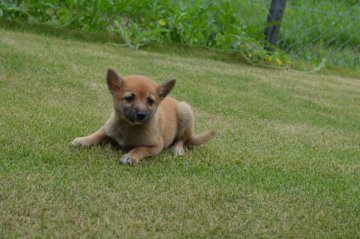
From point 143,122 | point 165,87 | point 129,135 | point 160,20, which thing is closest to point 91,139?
point 129,135

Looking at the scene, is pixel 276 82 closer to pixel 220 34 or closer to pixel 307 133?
pixel 220 34

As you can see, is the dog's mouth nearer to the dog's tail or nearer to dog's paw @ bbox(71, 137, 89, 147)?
dog's paw @ bbox(71, 137, 89, 147)

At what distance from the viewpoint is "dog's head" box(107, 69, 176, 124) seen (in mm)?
3523

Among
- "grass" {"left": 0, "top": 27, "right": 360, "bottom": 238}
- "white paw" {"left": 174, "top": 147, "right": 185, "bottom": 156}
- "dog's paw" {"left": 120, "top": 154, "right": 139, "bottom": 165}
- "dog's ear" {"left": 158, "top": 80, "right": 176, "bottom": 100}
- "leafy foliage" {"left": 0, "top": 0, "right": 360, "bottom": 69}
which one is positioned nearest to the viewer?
"grass" {"left": 0, "top": 27, "right": 360, "bottom": 238}

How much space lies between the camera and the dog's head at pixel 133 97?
11.6 ft

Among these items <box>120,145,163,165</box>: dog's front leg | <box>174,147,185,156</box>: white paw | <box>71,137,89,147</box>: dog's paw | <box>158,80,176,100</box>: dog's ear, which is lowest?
<box>174,147,185,156</box>: white paw

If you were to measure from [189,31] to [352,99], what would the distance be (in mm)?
2449

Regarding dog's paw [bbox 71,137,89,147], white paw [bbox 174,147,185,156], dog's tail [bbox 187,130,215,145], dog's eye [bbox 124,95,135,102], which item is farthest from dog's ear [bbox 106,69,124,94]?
dog's tail [bbox 187,130,215,145]

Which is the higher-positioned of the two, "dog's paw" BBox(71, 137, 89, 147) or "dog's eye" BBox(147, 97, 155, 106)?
"dog's eye" BBox(147, 97, 155, 106)

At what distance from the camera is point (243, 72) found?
23.8 feet

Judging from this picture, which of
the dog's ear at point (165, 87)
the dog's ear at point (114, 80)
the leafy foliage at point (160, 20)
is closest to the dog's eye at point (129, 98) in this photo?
the dog's ear at point (114, 80)

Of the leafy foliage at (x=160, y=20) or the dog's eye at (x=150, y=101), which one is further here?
the leafy foliage at (x=160, y=20)

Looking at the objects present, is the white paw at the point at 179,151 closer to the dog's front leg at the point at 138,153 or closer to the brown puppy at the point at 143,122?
the brown puppy at the point at 143,122

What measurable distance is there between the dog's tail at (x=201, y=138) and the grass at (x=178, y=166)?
0.16 feet
